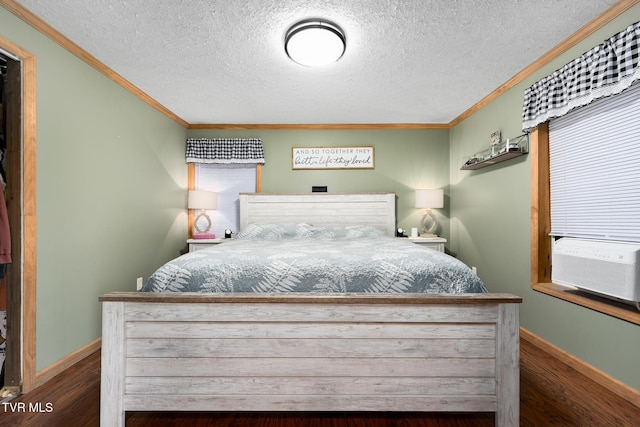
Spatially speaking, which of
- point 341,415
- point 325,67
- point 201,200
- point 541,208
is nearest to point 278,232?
point 201,200

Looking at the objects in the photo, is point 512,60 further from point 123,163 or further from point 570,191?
point 123,163

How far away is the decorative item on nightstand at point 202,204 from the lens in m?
3.91

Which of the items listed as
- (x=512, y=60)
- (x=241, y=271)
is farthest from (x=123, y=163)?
(x=512, y=60)

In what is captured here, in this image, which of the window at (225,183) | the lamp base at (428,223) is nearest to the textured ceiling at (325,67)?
the window at (225,183)

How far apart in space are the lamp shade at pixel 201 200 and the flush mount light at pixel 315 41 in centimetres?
236

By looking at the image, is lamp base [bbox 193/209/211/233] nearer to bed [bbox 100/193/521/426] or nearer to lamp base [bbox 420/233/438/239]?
bed [bbox 100/193/521/426]

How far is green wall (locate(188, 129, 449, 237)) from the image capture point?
4.26 m

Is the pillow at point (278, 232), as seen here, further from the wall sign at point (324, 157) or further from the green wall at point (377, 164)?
the wall sign at point (324, 157)

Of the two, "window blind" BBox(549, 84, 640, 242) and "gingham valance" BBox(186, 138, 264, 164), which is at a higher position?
"gingham valance" BBox(186, 138, 264, 164)

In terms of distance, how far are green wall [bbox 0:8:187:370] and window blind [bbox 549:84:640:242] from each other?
12.5 feet

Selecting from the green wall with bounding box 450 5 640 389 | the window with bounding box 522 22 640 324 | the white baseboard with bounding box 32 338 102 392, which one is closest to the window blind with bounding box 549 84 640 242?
the window with bounding box 522 22 640 324

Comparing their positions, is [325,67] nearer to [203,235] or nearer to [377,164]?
[377,164]

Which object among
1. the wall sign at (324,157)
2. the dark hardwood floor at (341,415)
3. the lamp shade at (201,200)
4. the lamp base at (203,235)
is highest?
the wall sign at (324,157)

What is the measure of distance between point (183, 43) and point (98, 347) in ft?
8.30
